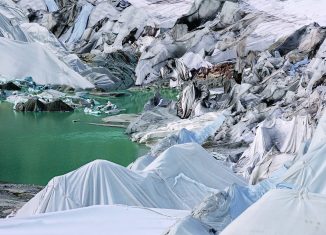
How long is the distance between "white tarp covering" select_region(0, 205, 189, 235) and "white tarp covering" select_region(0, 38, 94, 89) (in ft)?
52.7

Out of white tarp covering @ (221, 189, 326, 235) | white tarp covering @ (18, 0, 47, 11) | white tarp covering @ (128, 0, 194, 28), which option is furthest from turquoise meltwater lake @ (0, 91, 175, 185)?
white tarp covering @ (18, 0, 47, 11)

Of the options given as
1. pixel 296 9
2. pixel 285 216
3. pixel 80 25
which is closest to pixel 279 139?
pixel 285 216

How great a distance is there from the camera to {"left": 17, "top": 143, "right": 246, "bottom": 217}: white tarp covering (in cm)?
657

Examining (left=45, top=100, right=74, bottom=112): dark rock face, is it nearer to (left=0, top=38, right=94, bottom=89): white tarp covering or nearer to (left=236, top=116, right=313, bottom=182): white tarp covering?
(left=0, top=38, right=94, bottom=89): white tarp covering

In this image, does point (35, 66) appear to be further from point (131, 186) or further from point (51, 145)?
point (131, 186)

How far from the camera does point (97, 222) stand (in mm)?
4801

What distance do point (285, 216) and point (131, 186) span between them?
3.60 m

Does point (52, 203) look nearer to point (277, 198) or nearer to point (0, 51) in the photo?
point (277, 198)

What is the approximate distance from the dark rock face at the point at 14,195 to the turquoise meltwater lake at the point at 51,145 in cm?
80

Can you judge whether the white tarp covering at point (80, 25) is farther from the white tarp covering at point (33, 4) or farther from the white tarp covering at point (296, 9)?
the white tarp covering at point (296, 9)

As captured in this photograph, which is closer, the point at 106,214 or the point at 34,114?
the point at 106,214

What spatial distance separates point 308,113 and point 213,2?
673 inches

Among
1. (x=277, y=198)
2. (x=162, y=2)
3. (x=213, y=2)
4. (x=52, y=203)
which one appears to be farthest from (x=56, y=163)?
(x=162, y=2)

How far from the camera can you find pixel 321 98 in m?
11.0
